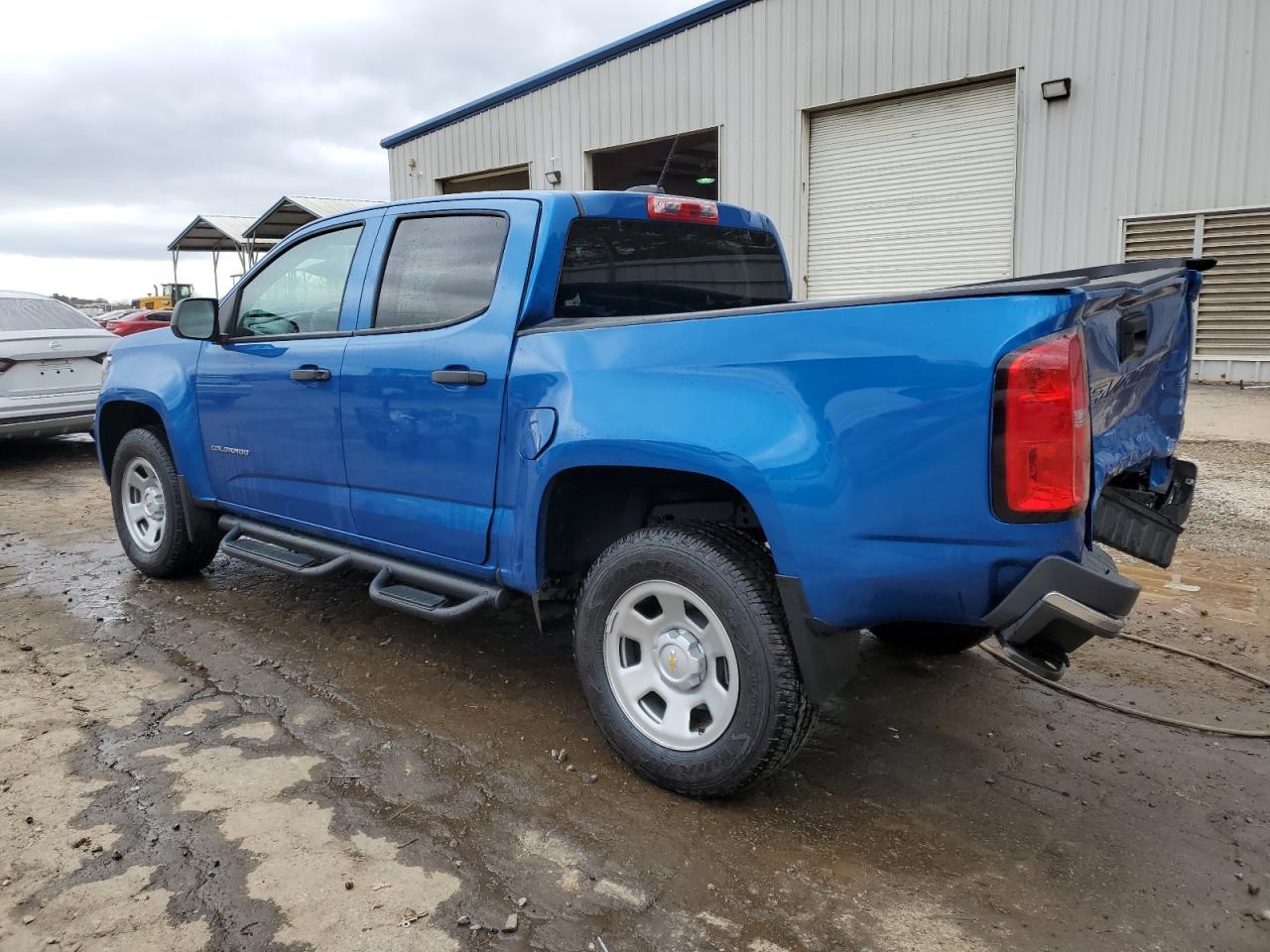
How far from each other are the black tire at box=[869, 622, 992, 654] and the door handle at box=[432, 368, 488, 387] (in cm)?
185

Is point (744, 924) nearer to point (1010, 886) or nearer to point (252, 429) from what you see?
point (1010, 886)

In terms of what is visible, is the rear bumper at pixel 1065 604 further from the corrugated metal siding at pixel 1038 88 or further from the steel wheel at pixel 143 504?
the corrugated metal siding at pixel 1038 88

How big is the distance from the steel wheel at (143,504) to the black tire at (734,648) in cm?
317

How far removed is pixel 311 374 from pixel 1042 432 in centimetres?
286

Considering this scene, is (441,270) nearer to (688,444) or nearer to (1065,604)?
(688,444)

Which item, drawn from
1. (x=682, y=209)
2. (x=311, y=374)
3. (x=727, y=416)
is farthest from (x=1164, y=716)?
(x=311, y=374)

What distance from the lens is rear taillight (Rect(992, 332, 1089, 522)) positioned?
217 cm

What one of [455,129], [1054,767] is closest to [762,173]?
[455,129]

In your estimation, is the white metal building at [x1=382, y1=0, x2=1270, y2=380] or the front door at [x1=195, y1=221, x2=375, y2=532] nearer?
the front door at [x1=195, y1=221, x2=375, y2=532]

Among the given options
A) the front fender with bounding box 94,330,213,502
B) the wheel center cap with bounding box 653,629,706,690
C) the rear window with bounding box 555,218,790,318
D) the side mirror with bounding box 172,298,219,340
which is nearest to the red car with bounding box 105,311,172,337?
the front fender with bounding box 94,330,213,502

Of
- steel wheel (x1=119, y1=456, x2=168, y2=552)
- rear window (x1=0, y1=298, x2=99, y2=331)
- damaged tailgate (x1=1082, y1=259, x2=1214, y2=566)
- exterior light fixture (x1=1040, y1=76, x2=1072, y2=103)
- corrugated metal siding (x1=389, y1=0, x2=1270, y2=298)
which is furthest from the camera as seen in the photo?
exterior light fixture (x1=1040, y1=76, x2=1072, y2=103)

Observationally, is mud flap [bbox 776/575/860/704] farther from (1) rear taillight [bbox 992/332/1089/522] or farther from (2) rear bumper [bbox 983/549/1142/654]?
(1) rear taillight [bbox 992/332/1089/522]

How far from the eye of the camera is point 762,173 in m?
12.9

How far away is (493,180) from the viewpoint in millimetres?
17719
